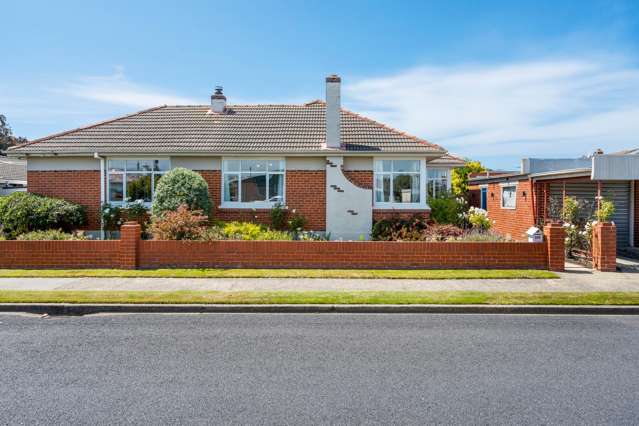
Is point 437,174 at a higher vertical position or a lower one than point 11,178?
lower

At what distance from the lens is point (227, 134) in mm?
17219

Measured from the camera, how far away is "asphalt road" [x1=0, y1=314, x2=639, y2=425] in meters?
4.40

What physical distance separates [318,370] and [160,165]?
12.8m

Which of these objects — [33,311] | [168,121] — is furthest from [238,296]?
[168,121]

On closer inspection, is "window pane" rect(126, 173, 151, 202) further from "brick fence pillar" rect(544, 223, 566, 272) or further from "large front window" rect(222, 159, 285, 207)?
"brick fence pillar" rect(544, 223, 566, 272)

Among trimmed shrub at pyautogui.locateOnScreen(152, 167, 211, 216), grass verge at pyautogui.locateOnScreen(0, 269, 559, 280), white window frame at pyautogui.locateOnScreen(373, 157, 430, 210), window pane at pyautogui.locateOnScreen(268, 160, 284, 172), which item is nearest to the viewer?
grass verge at pyautogui.locateOnScreen(0, 269, 559, 280)

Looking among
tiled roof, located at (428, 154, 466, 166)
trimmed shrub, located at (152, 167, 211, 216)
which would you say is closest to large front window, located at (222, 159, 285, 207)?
trimmed shrub, located at (152, 167, 211, 216)

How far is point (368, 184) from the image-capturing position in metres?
16.2

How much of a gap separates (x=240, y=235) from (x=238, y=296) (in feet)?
14.5

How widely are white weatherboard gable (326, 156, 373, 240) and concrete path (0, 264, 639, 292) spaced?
5131 millimetres

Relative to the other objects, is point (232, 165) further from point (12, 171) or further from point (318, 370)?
point (12, 171)

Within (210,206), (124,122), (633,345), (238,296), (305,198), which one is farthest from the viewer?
(124,122)

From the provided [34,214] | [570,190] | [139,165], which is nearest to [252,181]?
[139,165]

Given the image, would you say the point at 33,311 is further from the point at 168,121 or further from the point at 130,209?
the point at 168,121
